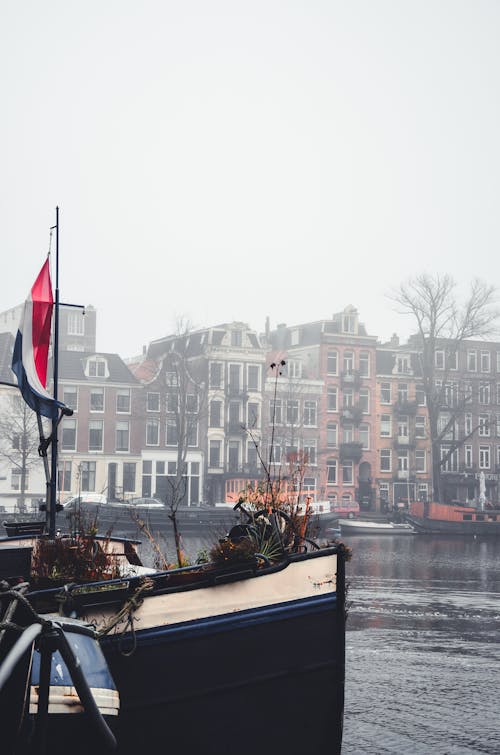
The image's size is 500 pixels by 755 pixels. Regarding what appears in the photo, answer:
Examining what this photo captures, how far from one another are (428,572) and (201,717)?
26.9 meters

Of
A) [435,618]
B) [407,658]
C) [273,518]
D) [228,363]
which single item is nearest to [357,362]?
[228,363]

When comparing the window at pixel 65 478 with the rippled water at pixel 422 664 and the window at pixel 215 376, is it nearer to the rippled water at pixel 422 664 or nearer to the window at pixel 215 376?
the window at pixel 215 376

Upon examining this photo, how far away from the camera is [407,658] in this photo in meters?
17.3

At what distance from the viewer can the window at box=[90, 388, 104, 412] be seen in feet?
214

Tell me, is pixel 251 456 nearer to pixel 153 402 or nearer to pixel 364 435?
pixel 153 402

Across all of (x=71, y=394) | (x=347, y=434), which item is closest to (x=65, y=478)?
(x=71, y=394)

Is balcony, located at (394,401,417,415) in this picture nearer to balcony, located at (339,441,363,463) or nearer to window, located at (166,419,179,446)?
balcony, located at (339,441,363,463)

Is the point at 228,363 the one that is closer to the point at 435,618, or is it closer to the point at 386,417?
the point at 386,417

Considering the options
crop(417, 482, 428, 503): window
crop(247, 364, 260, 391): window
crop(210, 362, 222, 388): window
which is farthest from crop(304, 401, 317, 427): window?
crop(417, 482, 428, 503): window

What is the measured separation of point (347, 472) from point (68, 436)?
2070cm

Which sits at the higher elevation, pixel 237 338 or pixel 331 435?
pixel 237 338

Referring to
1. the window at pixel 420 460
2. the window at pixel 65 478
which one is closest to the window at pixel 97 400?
the window at pixel 65 478

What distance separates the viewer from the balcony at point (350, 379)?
73812 millimetres

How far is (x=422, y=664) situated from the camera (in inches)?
660
